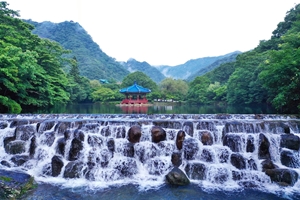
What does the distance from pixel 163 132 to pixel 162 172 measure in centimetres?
180

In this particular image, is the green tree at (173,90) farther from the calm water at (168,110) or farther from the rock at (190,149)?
the rock at (190,149)

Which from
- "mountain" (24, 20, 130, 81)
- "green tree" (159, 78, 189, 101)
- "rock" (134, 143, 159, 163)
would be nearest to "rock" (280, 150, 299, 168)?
"rock" (134, 143, 159, 163)

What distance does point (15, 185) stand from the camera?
671cm

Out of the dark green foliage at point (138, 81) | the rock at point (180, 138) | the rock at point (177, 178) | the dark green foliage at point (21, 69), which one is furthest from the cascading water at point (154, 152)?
the dark green foliage at point (138, 81)

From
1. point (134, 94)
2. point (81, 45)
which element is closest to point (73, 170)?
point (134, 94)

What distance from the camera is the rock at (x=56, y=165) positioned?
27.4ft

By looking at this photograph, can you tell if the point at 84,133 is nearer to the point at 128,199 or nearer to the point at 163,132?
the point at 163,132

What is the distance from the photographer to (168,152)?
30.2 ft

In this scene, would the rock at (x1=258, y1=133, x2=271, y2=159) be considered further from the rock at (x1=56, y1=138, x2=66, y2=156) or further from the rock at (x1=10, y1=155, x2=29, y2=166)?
the rock at (x1=10, y1=155, x2=29, y2=166)

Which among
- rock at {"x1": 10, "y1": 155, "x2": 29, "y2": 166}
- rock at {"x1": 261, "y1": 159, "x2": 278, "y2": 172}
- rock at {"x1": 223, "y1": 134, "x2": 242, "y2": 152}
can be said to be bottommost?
rock at {"x1": 261, "y1": 159, "x2": 278, "y2": 172}

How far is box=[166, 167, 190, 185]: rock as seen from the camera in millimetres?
Answer: 7652

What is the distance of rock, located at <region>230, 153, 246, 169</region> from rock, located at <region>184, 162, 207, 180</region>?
1.24 meters

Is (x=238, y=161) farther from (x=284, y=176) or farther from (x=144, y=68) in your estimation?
(x=144, y=68)

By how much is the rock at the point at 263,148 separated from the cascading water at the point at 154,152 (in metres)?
0.04
